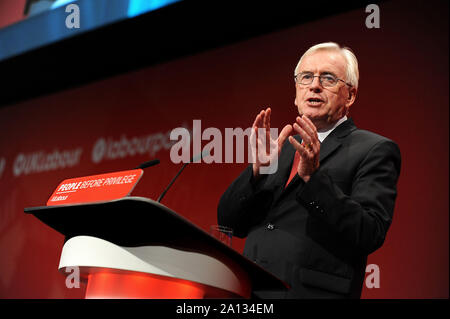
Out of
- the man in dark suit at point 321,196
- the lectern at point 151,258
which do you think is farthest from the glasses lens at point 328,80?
the lectern at point 151,258

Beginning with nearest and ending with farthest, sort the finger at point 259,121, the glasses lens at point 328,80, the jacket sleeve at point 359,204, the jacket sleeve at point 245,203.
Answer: the jacket sleeve at point 359,204 → the finger at point 259,121 → the jacket sleeve at point 245,203 → the glasses lens at point 328,80

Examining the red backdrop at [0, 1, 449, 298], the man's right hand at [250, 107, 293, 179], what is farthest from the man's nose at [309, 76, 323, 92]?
the red backdrop at [0, 1, 449, 298]

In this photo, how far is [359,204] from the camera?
1.31 m

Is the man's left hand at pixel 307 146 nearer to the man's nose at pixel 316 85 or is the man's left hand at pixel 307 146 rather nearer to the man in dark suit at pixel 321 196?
the man in dark suit at pixel 321 196

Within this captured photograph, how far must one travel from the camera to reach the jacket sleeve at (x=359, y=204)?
1260 millimetres

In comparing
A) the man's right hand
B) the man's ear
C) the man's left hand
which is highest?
the man's ear

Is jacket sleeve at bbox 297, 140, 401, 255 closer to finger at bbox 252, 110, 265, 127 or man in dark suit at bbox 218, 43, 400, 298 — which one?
man in dark suit at bbox 218, 43, 400, 298

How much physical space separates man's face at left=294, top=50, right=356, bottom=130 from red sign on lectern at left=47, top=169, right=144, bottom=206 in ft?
2.20

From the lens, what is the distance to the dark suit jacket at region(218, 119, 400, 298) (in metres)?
1.28

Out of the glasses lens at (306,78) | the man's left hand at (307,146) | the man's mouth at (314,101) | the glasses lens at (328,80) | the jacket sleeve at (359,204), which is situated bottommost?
the jacket sleeve at (359,204)

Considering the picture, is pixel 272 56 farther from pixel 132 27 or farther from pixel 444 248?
pixel 444 248

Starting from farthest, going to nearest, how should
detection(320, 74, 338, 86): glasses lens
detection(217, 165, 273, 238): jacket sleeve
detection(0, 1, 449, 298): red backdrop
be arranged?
detection(0, 1, 449, 298): red backdrop, detection(320, 74, 338, 86): glasses lens, detection(217, 165, 273, 238): jacket sleeve

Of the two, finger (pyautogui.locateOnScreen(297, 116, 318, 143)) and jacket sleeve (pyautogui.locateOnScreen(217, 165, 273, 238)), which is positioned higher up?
finger (pyautogui.locateOnScreen(297, 116, 318, 143))
